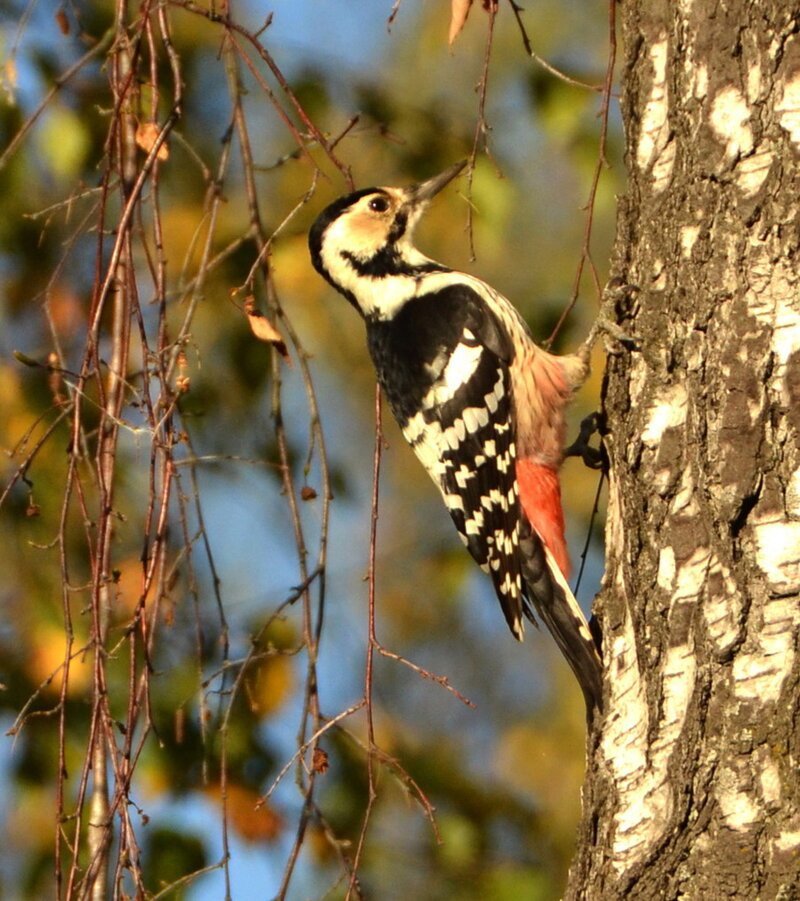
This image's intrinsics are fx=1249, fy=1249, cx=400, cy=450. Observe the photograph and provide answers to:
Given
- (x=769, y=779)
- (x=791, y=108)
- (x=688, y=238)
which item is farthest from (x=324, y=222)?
(x=769, y=779)

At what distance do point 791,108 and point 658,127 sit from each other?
0.30 metres

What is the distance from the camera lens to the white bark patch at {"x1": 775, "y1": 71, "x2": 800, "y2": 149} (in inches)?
95.6

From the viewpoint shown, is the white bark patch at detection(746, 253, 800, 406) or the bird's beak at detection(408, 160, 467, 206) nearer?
the white bark patch at detection(746, 253, 800, 406)

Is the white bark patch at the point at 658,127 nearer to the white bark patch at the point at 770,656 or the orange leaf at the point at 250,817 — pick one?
the white bark patch at the point at 770,656

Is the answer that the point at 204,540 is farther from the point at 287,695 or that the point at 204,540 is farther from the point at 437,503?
the point at 437,503

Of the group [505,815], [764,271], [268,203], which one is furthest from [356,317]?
[764,271]

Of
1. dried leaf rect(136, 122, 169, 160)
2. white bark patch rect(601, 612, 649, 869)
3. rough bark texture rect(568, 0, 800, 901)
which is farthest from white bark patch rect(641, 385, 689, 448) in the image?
dried leaf rect(136, 122, 169, 160)

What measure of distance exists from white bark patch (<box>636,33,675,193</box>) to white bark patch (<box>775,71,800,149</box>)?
254mm

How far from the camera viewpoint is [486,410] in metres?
3.59

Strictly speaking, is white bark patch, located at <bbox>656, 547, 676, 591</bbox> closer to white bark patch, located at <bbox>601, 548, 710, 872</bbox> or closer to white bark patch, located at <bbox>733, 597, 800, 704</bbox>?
white bark patch, located at <bbox>601, 548, 710, 872</bbox>

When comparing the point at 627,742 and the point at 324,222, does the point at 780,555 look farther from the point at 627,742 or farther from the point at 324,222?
the point at 324,222

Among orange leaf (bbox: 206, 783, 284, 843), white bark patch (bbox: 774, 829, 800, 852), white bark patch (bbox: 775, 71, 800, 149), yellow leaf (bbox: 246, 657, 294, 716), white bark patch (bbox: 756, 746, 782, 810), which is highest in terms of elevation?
white bark patch (bbox: 775, 71, 800, 149)

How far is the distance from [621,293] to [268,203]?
4445 millimetres

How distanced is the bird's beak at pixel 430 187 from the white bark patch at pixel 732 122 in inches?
55.3
